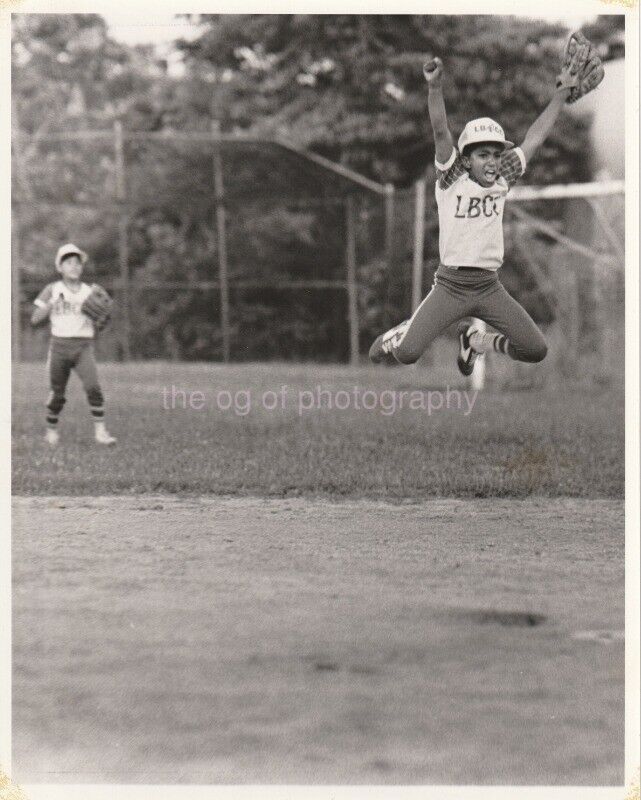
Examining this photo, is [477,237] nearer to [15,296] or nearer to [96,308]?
[96,308]

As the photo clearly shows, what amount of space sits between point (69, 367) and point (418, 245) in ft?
29.1

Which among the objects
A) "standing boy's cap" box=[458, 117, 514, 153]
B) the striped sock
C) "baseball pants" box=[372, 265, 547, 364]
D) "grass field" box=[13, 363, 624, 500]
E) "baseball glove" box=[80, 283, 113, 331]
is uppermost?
"standing boy's cap" box=[458, 117, 514, 153]

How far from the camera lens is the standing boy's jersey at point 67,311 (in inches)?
447

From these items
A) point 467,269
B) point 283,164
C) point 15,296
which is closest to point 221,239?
point 283,164

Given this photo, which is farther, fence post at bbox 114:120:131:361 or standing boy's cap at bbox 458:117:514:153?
fence post at bbox 114:120:131:361

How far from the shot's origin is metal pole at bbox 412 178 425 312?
19.3 metres

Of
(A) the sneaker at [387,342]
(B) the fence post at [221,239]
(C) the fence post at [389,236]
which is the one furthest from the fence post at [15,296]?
(A) the sneaker at [387,342]

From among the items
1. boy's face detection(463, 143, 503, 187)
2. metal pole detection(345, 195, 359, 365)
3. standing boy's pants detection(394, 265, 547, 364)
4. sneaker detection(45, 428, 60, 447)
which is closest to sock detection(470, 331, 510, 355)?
standing boy's pants detection(394, 265, 547, 364)

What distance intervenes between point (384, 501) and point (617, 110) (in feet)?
43.8

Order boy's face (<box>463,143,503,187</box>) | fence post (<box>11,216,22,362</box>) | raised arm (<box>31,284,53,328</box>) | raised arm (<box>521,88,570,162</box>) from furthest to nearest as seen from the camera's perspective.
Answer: fence post (<box>11,216,22,362</box>) → raised arm (<box>31,284,53,328</box>) → boy's face (<box>463,143,503,187</box>) → raised arm (<box>521,88,570,162</box>)

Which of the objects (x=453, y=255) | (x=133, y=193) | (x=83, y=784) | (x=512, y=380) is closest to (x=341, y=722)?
(x=83, y=784)

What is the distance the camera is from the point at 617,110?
67.9 feet

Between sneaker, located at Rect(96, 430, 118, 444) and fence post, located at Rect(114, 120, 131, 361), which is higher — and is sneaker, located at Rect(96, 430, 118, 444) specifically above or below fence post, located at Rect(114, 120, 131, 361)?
→ below

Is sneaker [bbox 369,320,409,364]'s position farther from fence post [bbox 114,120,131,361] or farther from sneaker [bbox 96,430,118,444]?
fence post [bbox 114,120,131,361]
